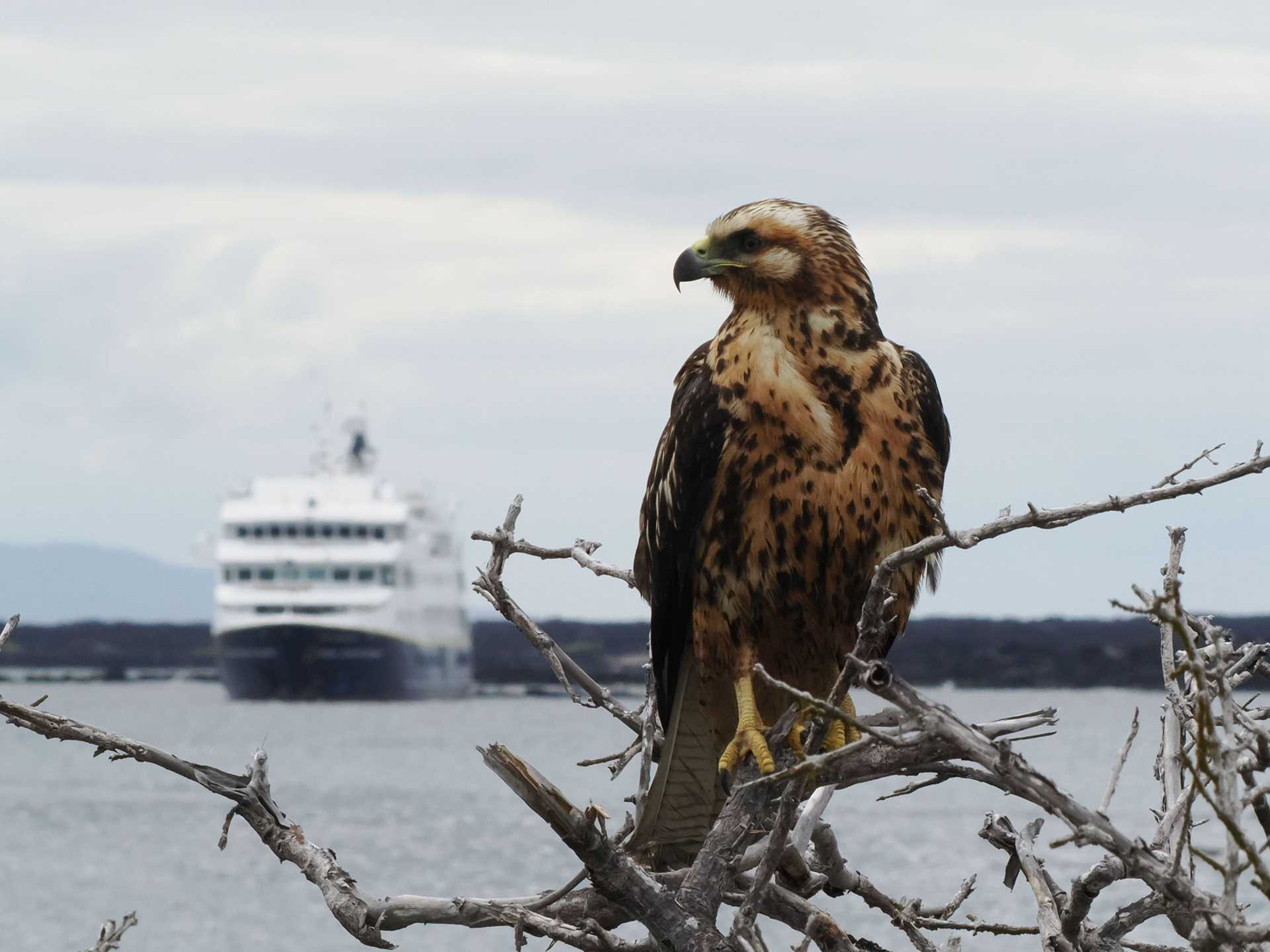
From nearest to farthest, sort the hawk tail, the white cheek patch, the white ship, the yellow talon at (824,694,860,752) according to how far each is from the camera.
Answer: the hawk tail, the white cheek patch, the yellow talon at (824,694,860,752), the white ship

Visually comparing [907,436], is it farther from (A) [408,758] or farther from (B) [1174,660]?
(A) [408,758]

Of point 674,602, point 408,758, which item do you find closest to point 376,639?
point 408,758

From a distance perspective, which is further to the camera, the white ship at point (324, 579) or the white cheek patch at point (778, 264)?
the white ship at point (324, 579)

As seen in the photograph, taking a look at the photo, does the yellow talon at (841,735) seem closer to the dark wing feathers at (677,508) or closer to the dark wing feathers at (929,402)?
the dark wing feathers at (677,508)

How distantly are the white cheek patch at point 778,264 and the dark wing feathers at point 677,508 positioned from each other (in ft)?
0.94

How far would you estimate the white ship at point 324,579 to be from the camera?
68.0m

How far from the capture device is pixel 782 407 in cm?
430

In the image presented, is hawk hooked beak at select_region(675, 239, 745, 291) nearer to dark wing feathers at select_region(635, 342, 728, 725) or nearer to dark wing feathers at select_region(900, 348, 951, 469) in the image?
dark wing feathers at select_region(635, 342, 728, 725)

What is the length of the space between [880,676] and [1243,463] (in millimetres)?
707

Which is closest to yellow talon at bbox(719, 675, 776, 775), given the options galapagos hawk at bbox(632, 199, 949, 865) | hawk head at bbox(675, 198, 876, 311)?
galapagos hawk at bbox(632, 199, 949, 865)

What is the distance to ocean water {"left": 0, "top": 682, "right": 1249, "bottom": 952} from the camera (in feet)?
125

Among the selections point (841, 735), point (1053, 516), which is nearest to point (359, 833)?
point (841, 735)

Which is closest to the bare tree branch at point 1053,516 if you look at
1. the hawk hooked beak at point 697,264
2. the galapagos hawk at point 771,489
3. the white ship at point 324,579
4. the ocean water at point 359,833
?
the galapagos hawk at point 771,489

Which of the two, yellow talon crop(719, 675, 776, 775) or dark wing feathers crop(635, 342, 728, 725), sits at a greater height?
dark wing feathers crop(635, 342, 728, 725)
